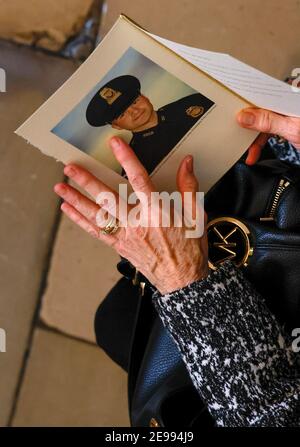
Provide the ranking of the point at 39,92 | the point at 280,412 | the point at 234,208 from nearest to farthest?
the point at 280,412 < the point at 234,208 < the point at 39,92

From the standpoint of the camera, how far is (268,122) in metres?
0.73

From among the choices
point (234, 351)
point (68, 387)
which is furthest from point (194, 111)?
point (68, 387)

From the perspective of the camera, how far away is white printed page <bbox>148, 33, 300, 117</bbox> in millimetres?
700

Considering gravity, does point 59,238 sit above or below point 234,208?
below

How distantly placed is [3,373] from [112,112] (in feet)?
2.71

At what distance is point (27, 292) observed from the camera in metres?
1.32

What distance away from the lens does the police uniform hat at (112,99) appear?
0.70 meters

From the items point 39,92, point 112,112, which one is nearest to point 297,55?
point 39,92

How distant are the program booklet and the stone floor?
0.59 meters

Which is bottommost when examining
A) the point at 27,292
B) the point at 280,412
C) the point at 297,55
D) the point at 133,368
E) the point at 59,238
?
the point at 27,292

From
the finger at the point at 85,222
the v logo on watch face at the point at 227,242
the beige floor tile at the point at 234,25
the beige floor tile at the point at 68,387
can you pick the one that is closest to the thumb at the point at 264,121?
the v logo on watch face at the point at 227,242

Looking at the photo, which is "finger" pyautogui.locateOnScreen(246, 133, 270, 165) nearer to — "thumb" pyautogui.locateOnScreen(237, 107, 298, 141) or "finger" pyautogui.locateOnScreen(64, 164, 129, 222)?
"thumb" pyautogui.locateOnScreen(237, 107, 298, 141)

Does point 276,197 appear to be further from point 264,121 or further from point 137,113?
point 137,113
